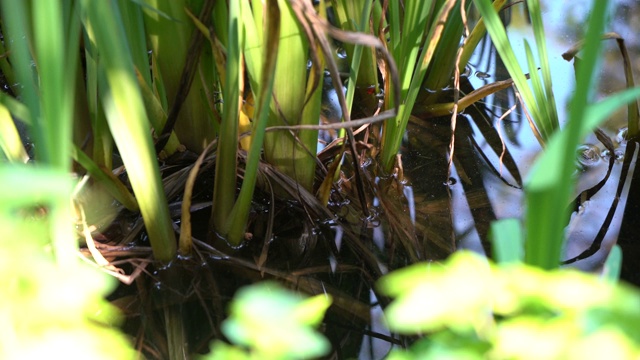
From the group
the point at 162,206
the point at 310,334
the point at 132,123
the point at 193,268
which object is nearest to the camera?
the point at 310,334

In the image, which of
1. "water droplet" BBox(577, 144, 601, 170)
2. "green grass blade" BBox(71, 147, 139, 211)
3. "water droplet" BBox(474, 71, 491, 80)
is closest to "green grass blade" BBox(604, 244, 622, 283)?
"green grass blade" BBox(71, 147, 139, 211)

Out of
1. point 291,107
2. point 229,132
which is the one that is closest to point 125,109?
point 229,132

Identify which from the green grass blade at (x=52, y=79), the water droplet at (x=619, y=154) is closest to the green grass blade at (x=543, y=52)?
the water droplet at (x=619, y=154)

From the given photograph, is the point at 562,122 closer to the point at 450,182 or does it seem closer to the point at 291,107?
the point at 450,182

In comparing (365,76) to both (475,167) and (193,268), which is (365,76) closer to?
(475,167)

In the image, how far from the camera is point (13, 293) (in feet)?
0.87

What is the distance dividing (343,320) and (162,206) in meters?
0.30

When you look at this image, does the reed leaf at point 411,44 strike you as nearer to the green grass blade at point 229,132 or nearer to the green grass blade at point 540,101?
the green grass blade at point 540,101

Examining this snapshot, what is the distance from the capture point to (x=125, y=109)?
0.75m

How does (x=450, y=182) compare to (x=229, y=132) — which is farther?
(x=450, y=182)

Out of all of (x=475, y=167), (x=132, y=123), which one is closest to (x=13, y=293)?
(x=132, y=123)

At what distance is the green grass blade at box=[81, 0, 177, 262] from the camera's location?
0.69 meters

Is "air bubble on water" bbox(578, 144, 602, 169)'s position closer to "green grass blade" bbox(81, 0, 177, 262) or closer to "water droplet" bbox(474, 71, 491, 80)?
"water droplet" bbox(474, 71, 491, 80)

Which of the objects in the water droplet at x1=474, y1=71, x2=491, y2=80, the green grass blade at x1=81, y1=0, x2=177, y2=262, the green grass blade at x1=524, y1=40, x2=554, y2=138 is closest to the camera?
the green grass blade at x1=81, y1=0, x2=177, y2=262
